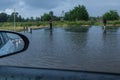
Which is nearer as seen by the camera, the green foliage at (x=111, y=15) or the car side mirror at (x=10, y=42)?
the car side mirror at (x=10, y=42)

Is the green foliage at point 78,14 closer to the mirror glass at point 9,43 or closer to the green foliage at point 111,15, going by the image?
the green foliage at point 111,15

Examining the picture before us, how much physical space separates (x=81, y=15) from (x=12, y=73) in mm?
116874

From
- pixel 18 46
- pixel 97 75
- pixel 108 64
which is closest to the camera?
pixel 97 75

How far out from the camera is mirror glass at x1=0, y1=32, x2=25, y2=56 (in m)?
4.36

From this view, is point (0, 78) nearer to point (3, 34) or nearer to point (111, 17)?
point (3, 34)

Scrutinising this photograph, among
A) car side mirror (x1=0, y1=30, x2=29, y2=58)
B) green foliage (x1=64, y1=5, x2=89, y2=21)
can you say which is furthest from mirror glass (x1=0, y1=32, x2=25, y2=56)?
green foliage (x1=64, y1=5, x2=89, y2=21)

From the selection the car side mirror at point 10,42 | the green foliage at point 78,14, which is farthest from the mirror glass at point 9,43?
the green foliage at point 78,14

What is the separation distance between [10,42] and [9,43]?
0.06ft

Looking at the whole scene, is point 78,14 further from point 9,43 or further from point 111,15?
point 9,43

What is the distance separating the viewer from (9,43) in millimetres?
4504

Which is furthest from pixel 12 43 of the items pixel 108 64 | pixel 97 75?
pixel 108 64

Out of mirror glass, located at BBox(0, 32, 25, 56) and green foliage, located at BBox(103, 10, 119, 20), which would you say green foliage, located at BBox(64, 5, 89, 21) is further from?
mirror glass, located at BBox(0, 32, 25, 56)

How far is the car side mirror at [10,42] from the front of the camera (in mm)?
4352

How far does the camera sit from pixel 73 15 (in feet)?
403
